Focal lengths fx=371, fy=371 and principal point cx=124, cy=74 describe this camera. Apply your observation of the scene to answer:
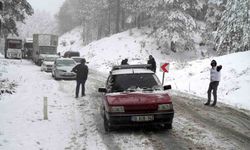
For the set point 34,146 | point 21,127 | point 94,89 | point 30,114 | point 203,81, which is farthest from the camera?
point 203,81

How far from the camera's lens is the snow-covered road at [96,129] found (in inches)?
363

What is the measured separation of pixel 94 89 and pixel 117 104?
37.1ft

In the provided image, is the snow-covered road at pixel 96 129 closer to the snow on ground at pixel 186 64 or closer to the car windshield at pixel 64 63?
the snow on ground at pixel 186 64

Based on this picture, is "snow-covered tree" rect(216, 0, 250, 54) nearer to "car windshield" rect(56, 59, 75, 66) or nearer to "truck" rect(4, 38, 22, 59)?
"car windshield" rect(56, 59, 75, 66)

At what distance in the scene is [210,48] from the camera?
1905 inches

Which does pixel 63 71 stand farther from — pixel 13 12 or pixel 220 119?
pixel 220 119

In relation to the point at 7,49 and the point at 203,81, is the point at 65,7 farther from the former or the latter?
the point at 203,81

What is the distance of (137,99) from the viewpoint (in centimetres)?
1020

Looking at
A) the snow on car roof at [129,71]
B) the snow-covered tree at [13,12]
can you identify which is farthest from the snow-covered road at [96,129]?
the snow-covered tree at [13,12]

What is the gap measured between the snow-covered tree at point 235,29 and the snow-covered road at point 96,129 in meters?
12.6

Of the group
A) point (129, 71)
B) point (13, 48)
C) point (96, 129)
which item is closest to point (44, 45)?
point (13, 48)

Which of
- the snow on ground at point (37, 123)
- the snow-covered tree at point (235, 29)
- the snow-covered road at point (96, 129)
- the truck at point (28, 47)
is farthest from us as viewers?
the truck at point (28, 47)

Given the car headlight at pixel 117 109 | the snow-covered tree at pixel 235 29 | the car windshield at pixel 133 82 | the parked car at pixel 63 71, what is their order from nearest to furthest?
1. the car headlight at pixel 117 109
2. the car windshield at pixel 133 82
3. the parked car at pixel 63 71
4. the snow-covered tree at pixel 235 29

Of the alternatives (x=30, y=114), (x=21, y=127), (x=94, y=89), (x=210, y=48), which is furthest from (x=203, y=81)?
(x=210, y=48)
